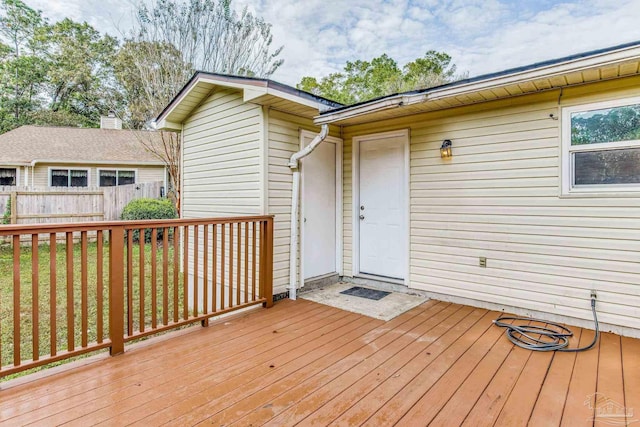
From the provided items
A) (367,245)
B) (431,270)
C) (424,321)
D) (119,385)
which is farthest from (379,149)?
(119,385)

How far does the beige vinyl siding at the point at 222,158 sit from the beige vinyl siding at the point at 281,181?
0.16 meters

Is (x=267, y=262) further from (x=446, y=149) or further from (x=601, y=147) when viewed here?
(x=601, y=147)

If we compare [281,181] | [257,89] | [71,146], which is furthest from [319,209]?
[71,146]

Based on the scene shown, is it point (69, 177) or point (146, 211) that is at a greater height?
point (69, 177)

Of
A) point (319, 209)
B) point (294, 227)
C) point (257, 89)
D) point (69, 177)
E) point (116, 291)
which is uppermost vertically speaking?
point (257, 89)

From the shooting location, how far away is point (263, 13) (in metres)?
9.74

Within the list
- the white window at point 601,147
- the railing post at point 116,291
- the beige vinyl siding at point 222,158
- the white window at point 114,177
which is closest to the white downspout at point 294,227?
the beige vinyl siding at point 222,158

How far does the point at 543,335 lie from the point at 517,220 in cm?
A: 115

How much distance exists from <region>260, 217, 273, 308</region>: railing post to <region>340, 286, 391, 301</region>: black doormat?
1073 mm

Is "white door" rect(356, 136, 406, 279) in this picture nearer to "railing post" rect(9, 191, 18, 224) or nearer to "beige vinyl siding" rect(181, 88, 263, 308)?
"beige vinyl siding" rect(181, 88, 263, 308)

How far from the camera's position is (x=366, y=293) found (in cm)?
429

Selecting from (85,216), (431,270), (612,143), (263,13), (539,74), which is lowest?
(431,270)

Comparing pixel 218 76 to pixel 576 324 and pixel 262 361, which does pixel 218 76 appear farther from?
pixel 576 324

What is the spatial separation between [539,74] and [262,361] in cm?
330
